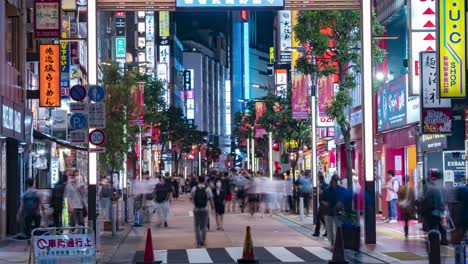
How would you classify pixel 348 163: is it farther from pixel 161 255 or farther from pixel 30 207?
pixel 30 207

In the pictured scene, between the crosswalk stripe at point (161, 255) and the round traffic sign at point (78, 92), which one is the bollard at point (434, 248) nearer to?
the crosswalk stripe at point (161, 255)

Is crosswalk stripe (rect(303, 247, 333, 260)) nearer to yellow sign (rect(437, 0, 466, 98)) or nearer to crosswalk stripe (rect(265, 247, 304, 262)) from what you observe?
crosswalk stripe (rect(265, 247, 304, 262))

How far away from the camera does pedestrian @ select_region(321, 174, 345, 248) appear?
22359 mm

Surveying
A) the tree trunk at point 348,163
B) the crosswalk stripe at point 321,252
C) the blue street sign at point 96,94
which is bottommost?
the crosswalk stripe at point 321,252

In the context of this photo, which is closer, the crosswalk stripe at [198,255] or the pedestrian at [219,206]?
the crosswalk stripe at [198,255]

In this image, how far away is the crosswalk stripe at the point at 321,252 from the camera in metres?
21.9

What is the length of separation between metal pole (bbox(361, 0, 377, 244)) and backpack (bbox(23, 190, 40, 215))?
8.93 meters

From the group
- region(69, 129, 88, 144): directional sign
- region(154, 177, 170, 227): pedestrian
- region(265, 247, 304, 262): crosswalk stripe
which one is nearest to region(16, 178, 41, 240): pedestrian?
region(69, 129, 88, 144): directional sign

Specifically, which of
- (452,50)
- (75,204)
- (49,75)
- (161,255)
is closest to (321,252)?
(161,255)

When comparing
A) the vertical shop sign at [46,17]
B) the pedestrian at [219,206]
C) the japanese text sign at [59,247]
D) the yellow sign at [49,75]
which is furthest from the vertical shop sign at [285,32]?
the japanese text sign at [59,247]

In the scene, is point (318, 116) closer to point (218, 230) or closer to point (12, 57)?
point (218, 230)

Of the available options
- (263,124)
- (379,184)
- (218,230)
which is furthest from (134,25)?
(218,230)

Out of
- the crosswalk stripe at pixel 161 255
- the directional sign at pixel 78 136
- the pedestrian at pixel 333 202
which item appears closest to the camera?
the crosswalk stripe at pixel 161 255

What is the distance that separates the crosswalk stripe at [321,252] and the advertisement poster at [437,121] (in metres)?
4.47
